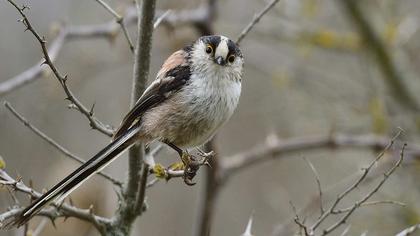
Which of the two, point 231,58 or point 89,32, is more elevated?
point 89,32

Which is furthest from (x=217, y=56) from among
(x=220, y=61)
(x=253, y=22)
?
(x=253, y=22)

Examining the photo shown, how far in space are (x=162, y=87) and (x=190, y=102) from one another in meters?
0.20

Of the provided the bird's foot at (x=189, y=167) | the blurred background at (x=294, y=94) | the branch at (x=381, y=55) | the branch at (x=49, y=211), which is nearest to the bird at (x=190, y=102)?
the bird's foot at (x=189, y=167)

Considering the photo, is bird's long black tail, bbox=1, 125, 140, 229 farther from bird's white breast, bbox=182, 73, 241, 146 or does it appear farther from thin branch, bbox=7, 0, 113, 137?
bird's white breast, bbox=182, 73, 241, 146

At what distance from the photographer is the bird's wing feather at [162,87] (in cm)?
375

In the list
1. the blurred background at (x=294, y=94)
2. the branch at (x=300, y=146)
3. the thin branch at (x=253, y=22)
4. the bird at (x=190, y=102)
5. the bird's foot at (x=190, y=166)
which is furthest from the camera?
the blurred background at (x=294, y=94)

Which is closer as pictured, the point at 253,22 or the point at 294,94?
the point at 253,22

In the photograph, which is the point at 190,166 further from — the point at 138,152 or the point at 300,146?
the point at 300,146

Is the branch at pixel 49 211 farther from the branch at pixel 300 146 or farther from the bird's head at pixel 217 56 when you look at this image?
the branch at pixel 300 146

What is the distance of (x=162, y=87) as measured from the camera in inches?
153

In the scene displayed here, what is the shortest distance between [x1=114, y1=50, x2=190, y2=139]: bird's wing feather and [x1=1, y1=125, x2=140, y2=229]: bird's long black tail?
2.4 inches

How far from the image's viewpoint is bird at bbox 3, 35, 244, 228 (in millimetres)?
3746

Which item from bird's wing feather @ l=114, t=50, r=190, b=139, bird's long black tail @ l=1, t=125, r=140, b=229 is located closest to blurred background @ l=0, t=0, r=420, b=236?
bird's wing feather @ l=114, t=50, r=190, b=139

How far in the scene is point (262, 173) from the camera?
405 inches
